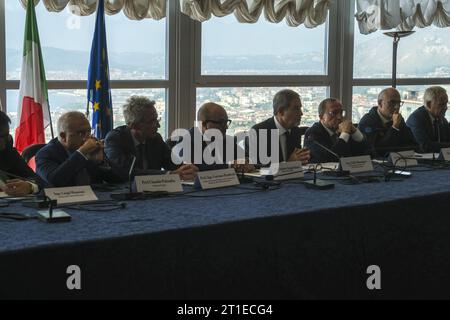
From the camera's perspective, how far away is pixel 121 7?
4992 millimetres

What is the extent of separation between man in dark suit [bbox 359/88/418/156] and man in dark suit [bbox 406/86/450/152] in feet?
0.65

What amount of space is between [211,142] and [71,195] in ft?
4.10

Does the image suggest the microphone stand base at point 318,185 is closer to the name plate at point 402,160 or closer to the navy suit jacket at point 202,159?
the navy suit jacket at point 202,159

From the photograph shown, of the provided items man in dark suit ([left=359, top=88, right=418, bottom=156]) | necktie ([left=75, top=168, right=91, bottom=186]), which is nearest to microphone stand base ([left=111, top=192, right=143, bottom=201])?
necktie ([left=75, top=168, right=91, bottom=186])

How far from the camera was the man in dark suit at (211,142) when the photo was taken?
3.93m

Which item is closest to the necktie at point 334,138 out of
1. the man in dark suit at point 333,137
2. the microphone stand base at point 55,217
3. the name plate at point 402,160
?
the man in dark suit at point 333,137

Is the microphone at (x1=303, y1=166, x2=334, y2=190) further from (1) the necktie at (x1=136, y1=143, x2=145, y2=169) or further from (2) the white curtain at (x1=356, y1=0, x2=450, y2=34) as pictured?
(2) the white curtain at (x1=356, y1=0, x2=450, y2=34)

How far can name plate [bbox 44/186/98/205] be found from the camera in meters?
2.85

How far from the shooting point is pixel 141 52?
213 inches

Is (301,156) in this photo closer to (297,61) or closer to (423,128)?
(423,128)

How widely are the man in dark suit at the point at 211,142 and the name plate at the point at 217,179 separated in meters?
0.37

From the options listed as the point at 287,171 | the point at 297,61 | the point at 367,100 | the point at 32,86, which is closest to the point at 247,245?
the point at 287,171

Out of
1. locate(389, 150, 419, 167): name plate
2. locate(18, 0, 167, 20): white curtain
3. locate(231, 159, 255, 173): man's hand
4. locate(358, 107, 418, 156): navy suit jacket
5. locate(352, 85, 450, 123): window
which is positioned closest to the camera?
locate(231, 159, 255, 173): man's hand
